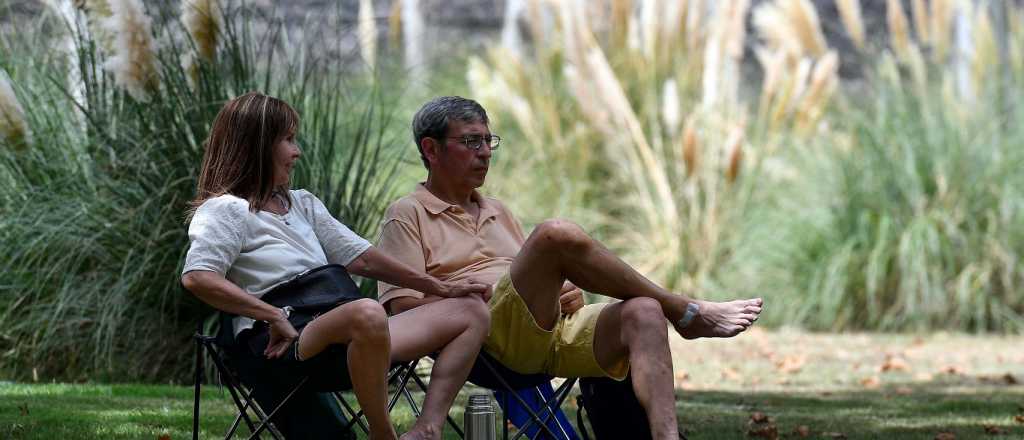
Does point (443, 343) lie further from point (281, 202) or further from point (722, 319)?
point (722, 319)

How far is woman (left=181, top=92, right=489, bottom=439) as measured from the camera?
2775 millimetres

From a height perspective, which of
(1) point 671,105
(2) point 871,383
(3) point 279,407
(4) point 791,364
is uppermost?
(3) point 279,407

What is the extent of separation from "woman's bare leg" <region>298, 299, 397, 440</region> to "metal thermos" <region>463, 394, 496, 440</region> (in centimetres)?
23

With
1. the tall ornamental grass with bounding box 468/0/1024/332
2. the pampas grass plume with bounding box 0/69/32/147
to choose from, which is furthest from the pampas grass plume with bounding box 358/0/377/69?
the pampas grass plume with bounding box 0/69/32/147

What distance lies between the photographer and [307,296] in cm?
295

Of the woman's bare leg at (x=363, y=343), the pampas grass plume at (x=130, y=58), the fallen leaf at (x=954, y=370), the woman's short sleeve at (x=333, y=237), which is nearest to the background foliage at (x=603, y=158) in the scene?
the pampas grass plume at (x=130, y=58)

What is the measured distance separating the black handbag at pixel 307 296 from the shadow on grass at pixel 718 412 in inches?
34.8

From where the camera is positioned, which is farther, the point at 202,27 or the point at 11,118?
the point at 11,118

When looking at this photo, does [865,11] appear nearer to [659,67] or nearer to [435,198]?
[659,67]

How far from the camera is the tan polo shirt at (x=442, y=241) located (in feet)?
11.0

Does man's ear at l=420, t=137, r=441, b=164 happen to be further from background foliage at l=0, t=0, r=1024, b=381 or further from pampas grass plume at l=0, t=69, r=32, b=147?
pampas grass plume at l=0, t=69, r=32, b=147

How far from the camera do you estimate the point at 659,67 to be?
29.2 feet

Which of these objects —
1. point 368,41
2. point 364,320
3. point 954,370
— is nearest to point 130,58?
point 368,41

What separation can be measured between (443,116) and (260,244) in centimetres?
72
